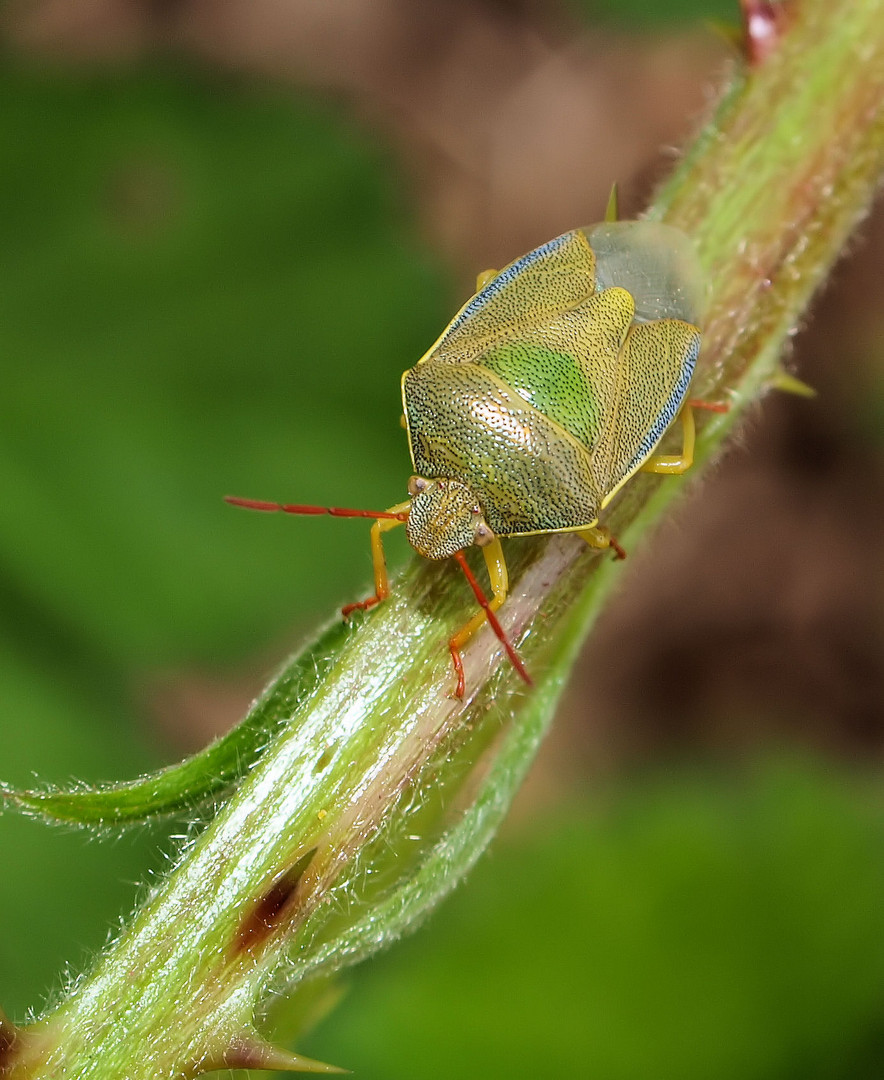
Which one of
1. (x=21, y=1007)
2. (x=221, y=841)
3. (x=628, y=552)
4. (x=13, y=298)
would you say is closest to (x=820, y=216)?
(x=628, y=552)

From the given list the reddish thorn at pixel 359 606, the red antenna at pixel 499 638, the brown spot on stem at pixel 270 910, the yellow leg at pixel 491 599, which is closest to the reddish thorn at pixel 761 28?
the yellow leg at pixel 491 599

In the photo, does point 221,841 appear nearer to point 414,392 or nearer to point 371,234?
point 414,392

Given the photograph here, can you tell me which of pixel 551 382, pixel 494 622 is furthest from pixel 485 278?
pixel 494 622

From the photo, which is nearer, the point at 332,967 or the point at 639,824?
the point at 332,967

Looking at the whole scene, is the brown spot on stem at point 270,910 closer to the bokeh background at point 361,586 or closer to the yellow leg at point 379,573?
the yellow leg at point 379,573

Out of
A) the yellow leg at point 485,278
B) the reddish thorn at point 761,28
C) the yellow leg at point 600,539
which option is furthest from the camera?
the yellow leg at point 485,278

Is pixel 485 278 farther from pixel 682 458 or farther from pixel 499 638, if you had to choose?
pixel 499 638
